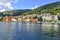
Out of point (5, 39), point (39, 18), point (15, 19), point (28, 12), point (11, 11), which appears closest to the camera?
point (5, 39)

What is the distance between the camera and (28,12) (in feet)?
479

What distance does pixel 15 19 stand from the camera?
125875 millimetres

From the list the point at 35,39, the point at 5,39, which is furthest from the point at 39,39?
the point at 5,39

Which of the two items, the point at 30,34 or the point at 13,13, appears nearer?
the point at 30,34

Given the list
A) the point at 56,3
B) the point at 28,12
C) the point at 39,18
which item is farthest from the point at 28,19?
the point at 56,3

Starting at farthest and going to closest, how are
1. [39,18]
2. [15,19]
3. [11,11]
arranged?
[11,11], [15,19], [39,18]

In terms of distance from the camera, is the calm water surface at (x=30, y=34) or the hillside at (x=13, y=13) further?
the hillside at (x=13, y=13)

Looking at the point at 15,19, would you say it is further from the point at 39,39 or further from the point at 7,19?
the point at 39,39

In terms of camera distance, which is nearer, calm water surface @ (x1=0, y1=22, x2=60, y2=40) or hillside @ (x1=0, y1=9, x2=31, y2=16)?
calm water surface @ (x1=0, y1=22, x2=60, y2=40)

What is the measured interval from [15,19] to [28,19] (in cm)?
1143

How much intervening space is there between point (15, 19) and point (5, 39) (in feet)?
326

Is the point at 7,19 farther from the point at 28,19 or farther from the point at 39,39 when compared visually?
the point at 39,39

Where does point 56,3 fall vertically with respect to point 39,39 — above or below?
above

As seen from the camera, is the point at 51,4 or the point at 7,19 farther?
the point at 51,4
